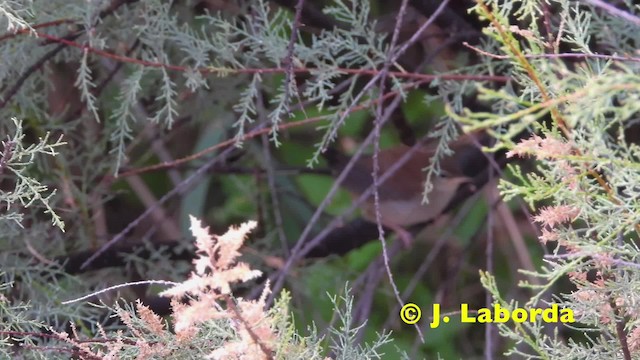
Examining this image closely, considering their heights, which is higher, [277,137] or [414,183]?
[277,137]

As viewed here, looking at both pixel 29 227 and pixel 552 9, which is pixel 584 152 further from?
pixel 29 227

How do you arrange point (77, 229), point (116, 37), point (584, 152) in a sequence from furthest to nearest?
point (77, 229) → point (116, 37) → point (584, 152)

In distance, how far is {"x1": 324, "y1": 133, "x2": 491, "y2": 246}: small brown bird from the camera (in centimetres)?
133

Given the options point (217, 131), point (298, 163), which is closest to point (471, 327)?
point (298, 163)

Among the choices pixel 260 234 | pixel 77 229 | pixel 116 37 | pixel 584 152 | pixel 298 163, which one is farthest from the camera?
pixel 298 163

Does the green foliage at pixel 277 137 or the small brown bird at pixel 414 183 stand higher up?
the green foliage at pixel 277 137

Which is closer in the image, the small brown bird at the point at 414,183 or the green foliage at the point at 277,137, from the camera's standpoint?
the green foliage at the point at 277,137

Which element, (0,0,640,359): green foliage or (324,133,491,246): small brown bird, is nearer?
(0,0,640,359): green foliage

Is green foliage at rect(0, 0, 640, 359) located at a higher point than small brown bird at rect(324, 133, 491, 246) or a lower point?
higher

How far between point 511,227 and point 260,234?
51cm

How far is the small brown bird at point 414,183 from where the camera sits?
1.33m

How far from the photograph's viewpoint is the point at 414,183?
54.6 inches

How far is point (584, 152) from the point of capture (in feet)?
1.80

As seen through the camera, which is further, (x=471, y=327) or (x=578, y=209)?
(x=471, y=327)
